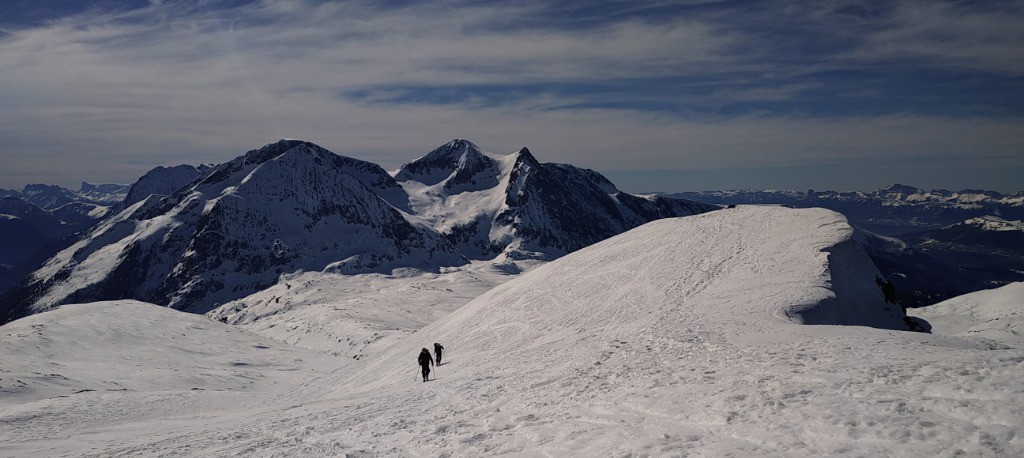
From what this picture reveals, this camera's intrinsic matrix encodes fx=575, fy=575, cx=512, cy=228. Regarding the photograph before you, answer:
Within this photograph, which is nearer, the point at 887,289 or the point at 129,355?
the point at 887,289

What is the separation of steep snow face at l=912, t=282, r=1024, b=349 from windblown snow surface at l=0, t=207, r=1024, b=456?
128ft

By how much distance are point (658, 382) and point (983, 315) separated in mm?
80451

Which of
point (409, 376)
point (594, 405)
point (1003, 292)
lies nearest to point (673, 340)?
point (594, 405)

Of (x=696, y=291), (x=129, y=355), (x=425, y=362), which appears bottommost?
(x=129, y=355)

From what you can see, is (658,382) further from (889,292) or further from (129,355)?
(129,355)

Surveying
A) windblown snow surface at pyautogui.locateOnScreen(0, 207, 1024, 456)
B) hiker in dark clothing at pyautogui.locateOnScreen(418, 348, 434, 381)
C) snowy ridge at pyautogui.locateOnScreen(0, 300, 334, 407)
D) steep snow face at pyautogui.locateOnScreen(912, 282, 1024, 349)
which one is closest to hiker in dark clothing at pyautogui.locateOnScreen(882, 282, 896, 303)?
windblown snow surface at pyautogui.locateOnScreen(0, 207, 1024, 456)

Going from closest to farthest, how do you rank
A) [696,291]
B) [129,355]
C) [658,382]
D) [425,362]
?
[658,382] → [425,362] → [696,291] → [129,355]

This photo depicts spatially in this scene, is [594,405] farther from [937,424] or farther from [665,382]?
[937,424]

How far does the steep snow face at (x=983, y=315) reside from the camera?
211 ft

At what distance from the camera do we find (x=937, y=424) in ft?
37.6

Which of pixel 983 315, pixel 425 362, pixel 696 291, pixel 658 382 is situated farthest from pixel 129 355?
pixel 983 315

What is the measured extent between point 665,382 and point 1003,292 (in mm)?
89166

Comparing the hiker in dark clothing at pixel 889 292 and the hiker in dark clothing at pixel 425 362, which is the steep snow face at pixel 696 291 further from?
the hiker in dark clothing at pixel 425 362

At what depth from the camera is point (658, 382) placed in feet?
59.0
